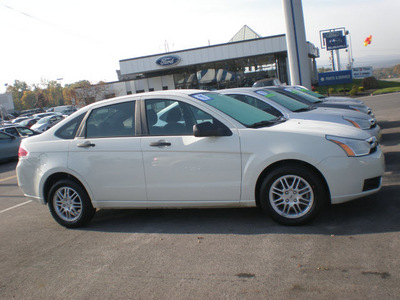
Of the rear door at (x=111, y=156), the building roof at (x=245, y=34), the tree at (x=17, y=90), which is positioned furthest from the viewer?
the tree at (x=17, y=90)

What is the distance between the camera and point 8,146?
16.9 metres

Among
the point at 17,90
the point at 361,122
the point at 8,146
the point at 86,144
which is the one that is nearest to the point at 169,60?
the point at 8,146

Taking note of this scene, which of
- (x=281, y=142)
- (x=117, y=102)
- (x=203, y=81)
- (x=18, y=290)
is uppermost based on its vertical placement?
(x=203, y=81)

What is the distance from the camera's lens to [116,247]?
509cm

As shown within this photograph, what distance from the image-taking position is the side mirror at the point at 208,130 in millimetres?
5043

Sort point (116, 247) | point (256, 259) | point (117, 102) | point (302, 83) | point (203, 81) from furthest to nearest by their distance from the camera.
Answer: point (203, 81)
point (302, 83)
point (117, 102)
point (116, 247)
point (256, 259)

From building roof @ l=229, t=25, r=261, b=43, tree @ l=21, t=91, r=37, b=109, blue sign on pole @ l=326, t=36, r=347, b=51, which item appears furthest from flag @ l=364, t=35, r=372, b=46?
tree @ l=21, t=91, r=37, b=109

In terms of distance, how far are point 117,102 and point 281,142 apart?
247cm

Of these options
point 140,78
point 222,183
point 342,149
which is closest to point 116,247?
point 222,183

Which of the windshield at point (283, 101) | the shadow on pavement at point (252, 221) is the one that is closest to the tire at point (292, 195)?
the shadow on pavement at point (252, 221)

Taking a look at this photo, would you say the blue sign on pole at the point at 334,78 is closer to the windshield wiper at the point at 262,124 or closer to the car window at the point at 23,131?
the car window at the point at 23,131

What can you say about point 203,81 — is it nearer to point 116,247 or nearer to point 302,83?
point 302,83

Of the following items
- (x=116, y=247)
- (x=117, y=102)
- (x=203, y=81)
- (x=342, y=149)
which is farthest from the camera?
(x=203, y=81)

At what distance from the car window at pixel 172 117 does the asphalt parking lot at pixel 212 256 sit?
1.31 metres
